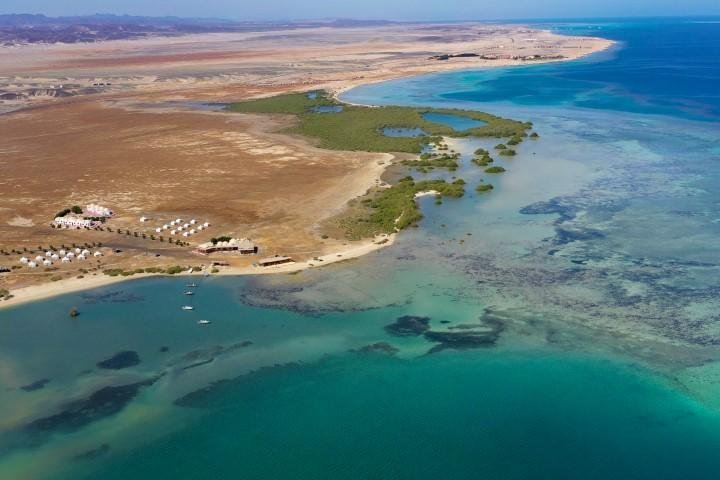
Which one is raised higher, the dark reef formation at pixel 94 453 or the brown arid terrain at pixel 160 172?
the brown arid terrain at pixel 160 172

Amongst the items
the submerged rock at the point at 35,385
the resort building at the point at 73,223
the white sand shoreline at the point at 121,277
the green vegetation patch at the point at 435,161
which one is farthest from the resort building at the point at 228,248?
the green vegetation patch at the point at 435,161

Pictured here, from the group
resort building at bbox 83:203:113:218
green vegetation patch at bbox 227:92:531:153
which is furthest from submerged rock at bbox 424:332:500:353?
green vegetation patch at bbox 227:92:531:153

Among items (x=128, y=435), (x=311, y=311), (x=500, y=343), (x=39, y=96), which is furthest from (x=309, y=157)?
(x=39, y=96)

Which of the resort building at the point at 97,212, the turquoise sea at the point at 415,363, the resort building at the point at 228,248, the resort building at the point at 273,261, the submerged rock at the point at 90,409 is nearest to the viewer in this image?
Answer: the turquoise sea at the point at 415,363

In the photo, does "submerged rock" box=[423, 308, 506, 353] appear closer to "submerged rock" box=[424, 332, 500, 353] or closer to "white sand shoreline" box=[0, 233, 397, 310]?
"submerged rock" box=[424, 332, 500, 353]

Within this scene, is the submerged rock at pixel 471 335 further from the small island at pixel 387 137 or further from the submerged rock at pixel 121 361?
the submerged rock at pixel 121 361

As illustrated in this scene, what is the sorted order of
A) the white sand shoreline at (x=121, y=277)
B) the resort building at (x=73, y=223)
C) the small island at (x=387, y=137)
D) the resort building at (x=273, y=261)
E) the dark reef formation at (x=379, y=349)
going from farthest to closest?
the small island at (x=387, y=137) < the resort building at (x=73, y=223) < the resort building at (x=273, y=261) < the white sand shoreline at (x=121, y=277) < the dark reef formation at (x=379, y=349)

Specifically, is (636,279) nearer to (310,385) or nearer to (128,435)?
(310,385)
